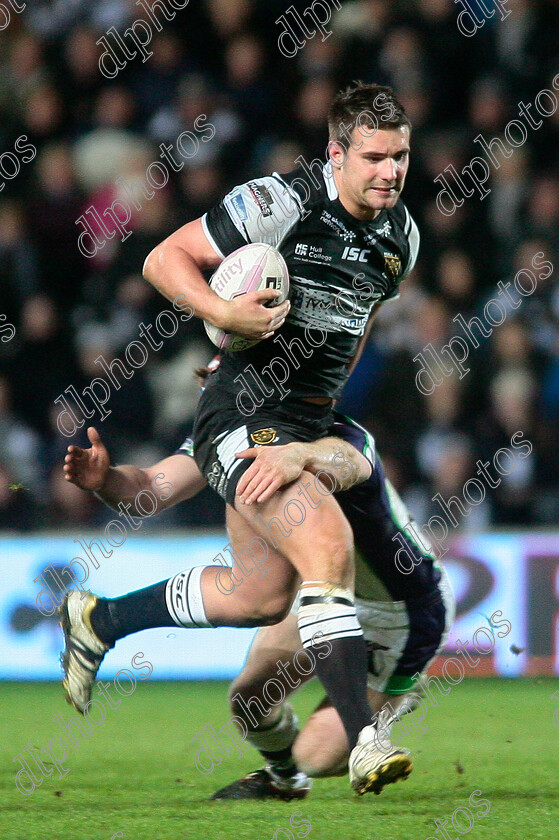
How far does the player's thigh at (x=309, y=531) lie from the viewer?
11.0 ft

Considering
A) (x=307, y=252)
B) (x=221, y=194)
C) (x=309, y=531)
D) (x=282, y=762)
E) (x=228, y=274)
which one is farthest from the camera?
(x=221, y=194)

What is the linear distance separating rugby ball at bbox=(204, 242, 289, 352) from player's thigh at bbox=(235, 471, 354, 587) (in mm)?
556

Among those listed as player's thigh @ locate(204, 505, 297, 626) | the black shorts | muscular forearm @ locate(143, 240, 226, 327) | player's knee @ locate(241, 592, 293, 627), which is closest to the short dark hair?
muscular forearm @ locate(143, 240, 226, 327)

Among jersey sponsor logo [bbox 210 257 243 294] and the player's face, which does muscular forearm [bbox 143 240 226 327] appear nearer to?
jersey sponsor logo [bbox 210 257 243 294]

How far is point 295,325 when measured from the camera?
12.7ft

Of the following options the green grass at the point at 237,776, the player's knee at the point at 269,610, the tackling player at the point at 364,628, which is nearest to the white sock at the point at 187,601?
the player's knee at the point at 269,610

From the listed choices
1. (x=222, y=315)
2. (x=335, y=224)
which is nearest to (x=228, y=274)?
(x=222, y=315)

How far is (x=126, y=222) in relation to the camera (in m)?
7.91

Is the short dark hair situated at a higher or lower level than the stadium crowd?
higher

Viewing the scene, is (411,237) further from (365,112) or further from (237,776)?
(237,776)

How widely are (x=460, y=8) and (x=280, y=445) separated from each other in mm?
6114

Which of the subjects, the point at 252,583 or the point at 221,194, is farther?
the point at 221,194

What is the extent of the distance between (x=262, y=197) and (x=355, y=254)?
1.33ft

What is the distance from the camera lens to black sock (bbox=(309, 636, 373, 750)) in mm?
3197
